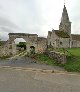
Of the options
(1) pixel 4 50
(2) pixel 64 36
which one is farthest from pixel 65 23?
(1) pixel 4 50

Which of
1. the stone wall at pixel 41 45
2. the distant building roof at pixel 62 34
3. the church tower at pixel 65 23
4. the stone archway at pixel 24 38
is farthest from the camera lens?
the church tower at pixel 65 23

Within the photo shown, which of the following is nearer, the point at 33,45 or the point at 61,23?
the point at 33,45

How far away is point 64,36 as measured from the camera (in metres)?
67.6

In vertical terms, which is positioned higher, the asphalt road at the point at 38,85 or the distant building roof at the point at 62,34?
the distant building roof at the point at 62,34

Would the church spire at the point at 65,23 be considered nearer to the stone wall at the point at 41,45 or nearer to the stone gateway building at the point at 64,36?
the stone gateway building at the point at 64,36

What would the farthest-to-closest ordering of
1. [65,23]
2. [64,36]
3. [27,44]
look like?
[65,23] → [64,36] → [27,44]

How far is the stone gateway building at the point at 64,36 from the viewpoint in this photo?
66.5m

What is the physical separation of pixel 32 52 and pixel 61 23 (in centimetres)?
3078

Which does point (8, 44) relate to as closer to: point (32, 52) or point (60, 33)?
point (32, 52)

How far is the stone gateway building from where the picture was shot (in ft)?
218

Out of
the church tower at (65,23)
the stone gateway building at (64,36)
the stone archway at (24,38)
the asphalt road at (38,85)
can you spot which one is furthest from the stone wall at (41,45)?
the asphalt road at (38,85)

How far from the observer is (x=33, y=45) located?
46.2 metres

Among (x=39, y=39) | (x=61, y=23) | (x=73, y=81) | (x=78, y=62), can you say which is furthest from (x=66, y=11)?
(x=73, y=81)

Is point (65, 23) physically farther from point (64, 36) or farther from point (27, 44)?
point (27, 44)
